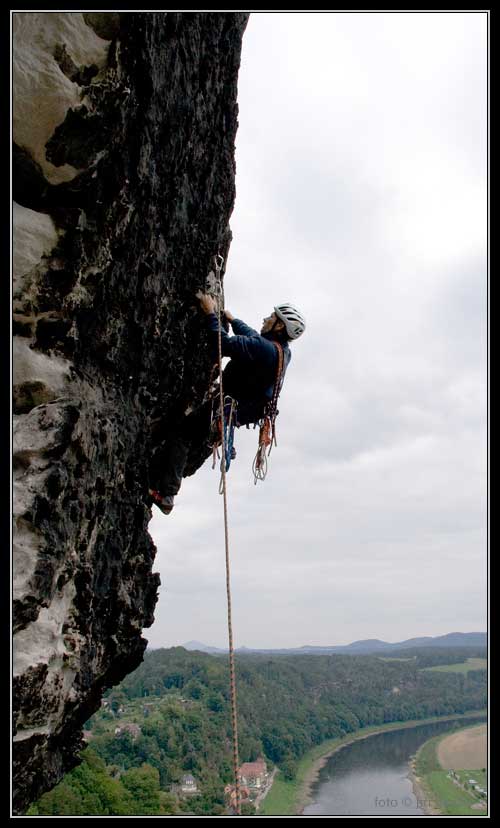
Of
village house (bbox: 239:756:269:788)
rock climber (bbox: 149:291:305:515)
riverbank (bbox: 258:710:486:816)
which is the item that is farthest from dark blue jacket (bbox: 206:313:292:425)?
village house (bbox: 239:756:269:788)

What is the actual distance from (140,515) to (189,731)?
51102 mm

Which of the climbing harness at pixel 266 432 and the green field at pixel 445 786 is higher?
the climbing harness at pixel 266 432

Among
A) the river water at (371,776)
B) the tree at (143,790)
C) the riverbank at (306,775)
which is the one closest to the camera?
the tree at (143,790)

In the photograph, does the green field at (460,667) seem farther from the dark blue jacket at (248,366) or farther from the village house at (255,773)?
the dark blue jacket at (248,366)

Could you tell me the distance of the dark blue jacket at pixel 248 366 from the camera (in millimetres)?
4781

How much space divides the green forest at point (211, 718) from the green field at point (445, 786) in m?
6.91

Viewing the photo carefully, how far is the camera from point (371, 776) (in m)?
48.7

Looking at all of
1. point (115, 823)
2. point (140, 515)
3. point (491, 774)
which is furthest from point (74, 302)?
point (491, 774)

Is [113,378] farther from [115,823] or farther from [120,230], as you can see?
[115,823]

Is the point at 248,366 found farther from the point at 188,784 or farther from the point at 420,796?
the point at 188,784

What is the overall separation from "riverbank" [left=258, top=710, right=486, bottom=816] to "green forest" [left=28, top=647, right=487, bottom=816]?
921 mm

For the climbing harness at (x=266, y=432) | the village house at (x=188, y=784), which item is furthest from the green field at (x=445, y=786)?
the climbing harness at (x=266, y=432)

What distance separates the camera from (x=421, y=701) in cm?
7881

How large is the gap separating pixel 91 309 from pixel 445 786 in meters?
52.8
